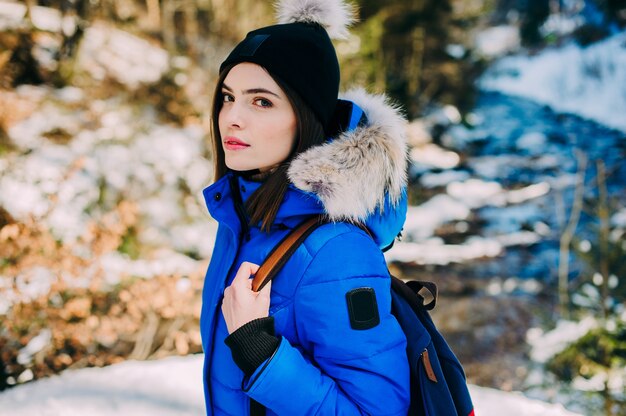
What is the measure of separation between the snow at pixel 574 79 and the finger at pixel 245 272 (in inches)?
371

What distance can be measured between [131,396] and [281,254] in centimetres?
222

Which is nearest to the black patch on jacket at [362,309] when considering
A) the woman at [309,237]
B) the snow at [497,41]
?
the woman at [309,237]

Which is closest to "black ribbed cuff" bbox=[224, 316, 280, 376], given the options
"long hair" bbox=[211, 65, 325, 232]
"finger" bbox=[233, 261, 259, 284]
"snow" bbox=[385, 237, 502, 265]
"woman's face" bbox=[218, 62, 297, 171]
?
"finger" bbox=[233, 261, 259, 284]

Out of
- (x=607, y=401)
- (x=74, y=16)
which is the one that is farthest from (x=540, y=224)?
(x=74, y=16)

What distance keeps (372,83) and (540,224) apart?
159 inches

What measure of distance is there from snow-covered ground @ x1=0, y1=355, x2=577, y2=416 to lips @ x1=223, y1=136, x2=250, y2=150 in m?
1.99

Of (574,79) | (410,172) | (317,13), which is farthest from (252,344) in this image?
(574,79)

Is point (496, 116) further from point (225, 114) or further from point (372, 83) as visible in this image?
point (225, 114)

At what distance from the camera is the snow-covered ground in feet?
8.54

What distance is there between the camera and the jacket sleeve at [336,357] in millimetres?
1055

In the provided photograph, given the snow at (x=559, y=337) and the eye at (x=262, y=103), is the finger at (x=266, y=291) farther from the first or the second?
the snow at (x=559, y=337)

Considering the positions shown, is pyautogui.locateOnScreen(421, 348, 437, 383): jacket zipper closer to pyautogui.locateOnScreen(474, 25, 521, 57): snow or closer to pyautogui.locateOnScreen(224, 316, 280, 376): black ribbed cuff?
pyautogui.locateOnScreen(224, 316, 280, 376): black ribbed cuff

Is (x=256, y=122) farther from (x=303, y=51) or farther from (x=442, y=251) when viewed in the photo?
(x=442, y=251)

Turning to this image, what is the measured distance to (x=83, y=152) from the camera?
20.8ft
